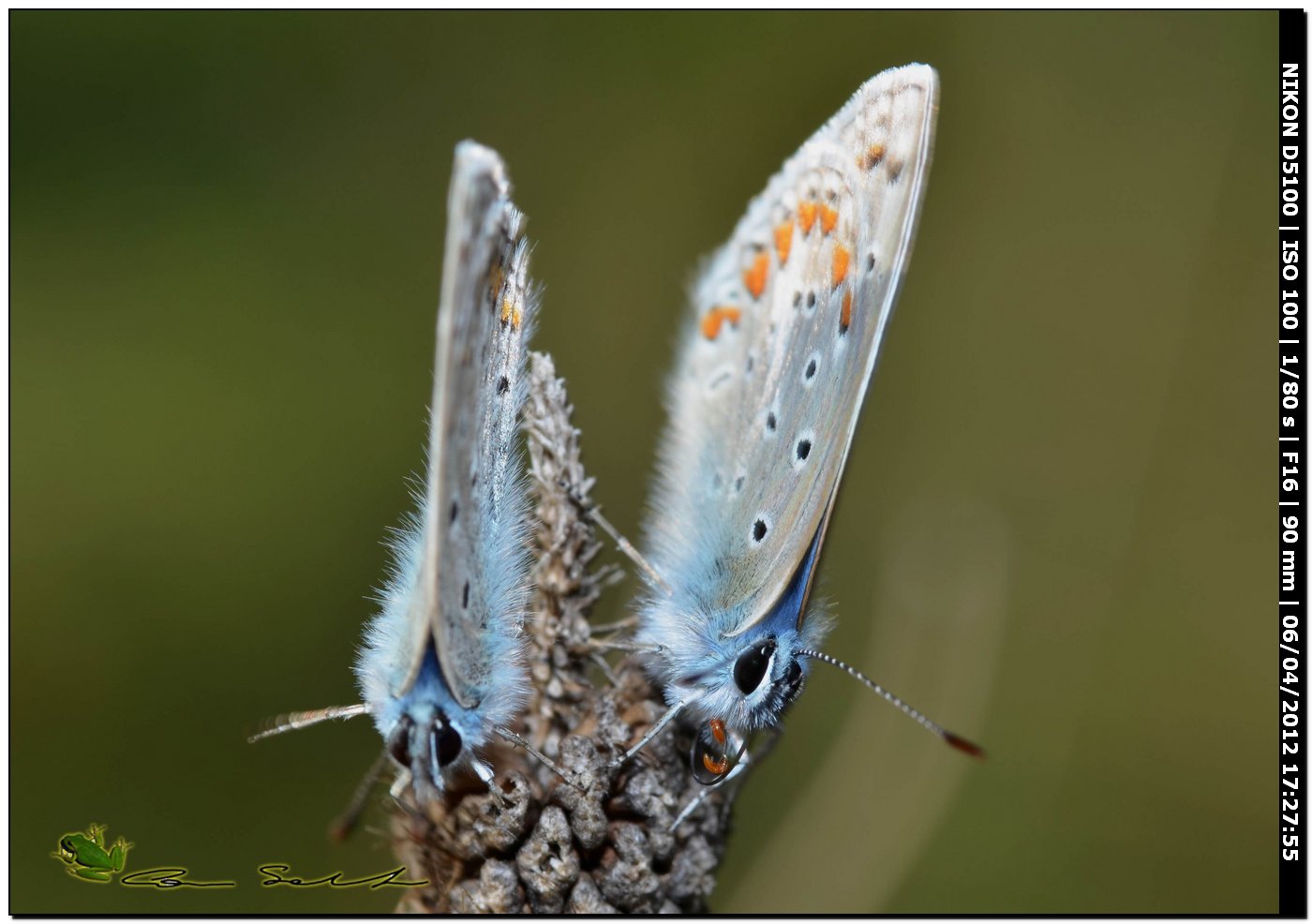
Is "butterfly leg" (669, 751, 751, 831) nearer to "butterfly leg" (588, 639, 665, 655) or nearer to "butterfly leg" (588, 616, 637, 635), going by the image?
"butterfly leg" (588, 639, 665, 655)

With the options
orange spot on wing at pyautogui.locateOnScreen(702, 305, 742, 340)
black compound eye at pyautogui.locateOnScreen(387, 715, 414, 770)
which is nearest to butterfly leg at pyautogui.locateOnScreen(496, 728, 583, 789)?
black compound eye at pyautogui.locateOnScreen(387, 715, 414, 770)

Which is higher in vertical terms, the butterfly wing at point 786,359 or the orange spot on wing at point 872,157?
the orange spot on wing at point 872,157

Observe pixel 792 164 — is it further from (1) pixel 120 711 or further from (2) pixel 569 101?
(1) pixel 120 711

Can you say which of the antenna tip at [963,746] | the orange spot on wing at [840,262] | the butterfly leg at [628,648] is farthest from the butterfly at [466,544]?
the antenna tip at [963,746]

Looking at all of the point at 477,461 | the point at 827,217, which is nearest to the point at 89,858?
the point at 477,461

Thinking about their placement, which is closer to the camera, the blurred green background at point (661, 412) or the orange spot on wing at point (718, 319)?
the orange spot on wing at point (718, 319)

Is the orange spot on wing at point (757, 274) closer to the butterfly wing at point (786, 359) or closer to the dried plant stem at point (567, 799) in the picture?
the butterfly wing at point (786, 359)

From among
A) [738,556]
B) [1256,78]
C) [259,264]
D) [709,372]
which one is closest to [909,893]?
[738,556]
